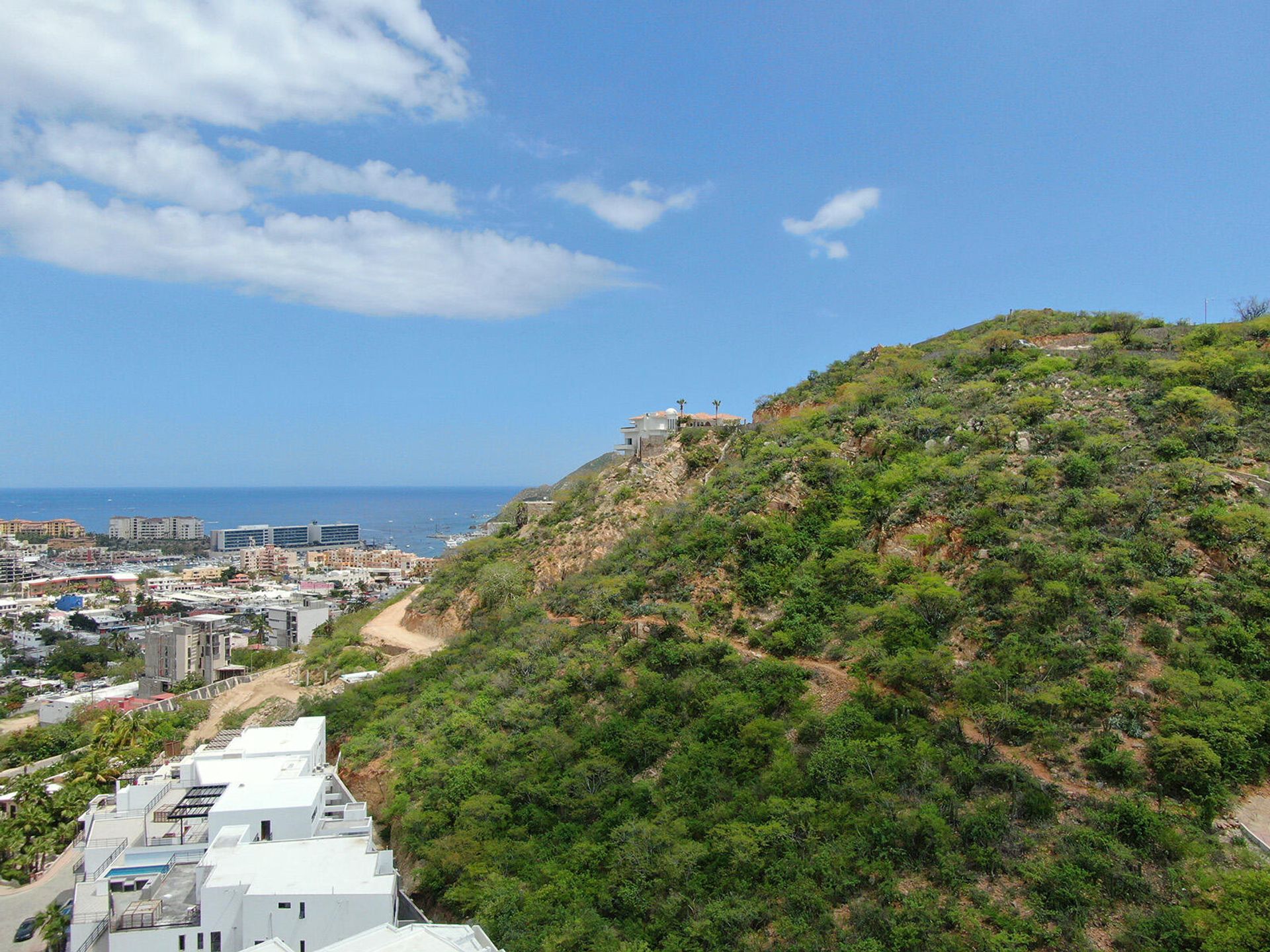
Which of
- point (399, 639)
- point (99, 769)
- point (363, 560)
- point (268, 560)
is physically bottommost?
point (268, 560)

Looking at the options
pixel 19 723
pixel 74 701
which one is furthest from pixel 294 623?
pixel 74 701

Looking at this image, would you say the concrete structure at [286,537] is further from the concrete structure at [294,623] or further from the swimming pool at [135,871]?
the swimming pool at [135,871]

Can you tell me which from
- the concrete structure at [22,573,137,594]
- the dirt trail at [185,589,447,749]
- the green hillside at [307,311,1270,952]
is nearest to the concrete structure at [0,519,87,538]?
the concrete structure at [22,573,137,594]

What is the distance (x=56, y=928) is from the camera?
16.5 metres

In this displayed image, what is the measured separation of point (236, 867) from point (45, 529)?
153m

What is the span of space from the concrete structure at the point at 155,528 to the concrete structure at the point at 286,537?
12892 mm

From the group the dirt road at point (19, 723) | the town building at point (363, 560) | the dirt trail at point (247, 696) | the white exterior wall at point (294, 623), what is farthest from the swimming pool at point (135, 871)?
the town building at point (363, 560)

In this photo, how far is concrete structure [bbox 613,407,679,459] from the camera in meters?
41.2

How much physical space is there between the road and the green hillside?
7.74m

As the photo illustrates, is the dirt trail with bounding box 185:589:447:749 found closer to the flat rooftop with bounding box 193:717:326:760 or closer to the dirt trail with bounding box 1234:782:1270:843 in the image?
the flat rooftop with bounding box 193:717:326:760

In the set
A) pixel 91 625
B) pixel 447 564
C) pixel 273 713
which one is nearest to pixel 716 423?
pixel 447 564

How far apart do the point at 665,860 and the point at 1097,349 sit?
22305 millimetres

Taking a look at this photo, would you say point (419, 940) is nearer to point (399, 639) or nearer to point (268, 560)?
point (399, 639)

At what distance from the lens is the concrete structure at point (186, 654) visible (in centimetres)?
4578
